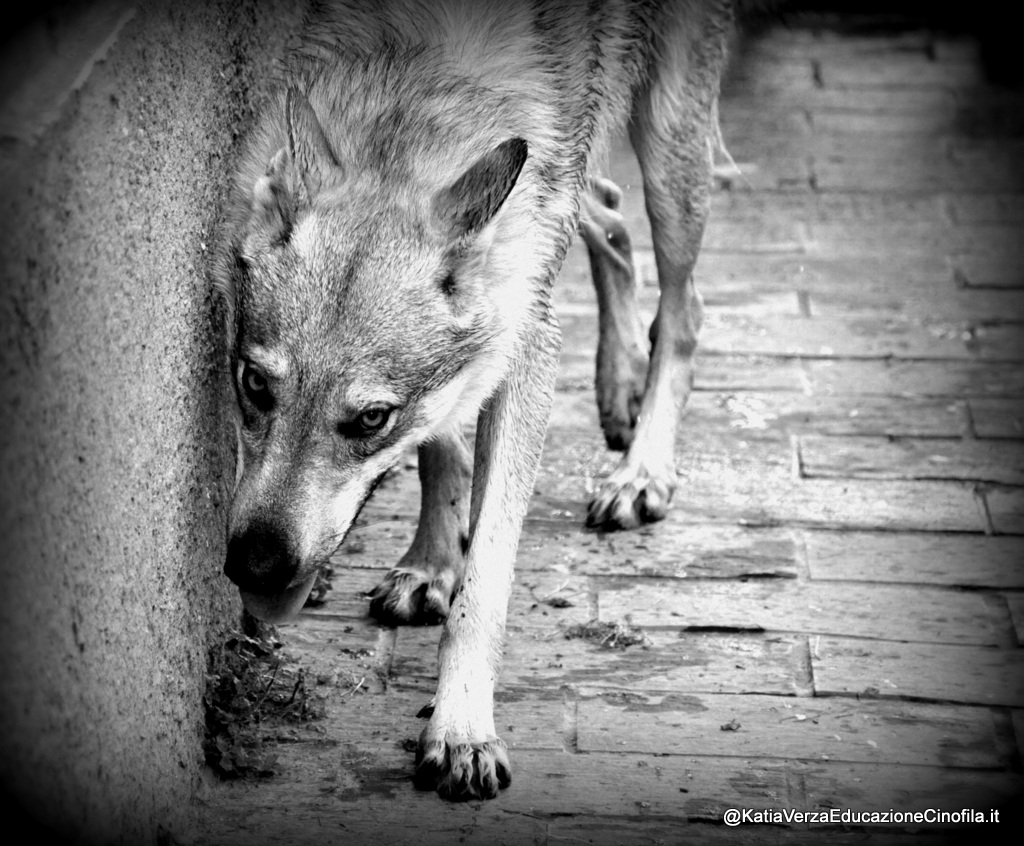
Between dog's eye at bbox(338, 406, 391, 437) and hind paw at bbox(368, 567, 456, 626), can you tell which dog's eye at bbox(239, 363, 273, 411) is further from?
hind paw at bbox(368, 567, 456, 626)

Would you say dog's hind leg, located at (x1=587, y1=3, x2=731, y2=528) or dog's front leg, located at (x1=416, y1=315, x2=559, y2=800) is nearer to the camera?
dog's front leg, located at (x1=416, y1=315, x2=559, y2=800)

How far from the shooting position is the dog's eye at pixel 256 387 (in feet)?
10.1

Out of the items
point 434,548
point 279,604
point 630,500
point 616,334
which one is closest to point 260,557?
point 279,604

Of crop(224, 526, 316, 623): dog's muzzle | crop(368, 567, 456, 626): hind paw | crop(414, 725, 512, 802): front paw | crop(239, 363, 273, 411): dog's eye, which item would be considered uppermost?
crop(239, 363, 273, 411): dog's eye

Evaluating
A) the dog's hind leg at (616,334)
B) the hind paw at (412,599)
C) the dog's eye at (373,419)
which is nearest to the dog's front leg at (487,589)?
the hind paw at (412,599)

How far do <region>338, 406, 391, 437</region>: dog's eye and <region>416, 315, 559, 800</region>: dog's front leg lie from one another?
1.73 feet

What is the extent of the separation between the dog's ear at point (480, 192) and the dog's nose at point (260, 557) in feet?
2.88

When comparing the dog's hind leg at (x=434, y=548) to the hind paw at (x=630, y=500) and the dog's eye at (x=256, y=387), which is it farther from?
the dog's eye at (x=256, y=387)

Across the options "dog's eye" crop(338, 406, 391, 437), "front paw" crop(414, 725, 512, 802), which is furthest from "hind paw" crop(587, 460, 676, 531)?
"dog's eye" crop(338, 406, 391, 437)

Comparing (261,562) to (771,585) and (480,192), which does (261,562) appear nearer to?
(480,192)

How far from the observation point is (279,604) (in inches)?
130

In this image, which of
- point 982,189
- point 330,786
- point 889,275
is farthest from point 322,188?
point 982,189

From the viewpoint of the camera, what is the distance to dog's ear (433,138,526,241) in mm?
3223

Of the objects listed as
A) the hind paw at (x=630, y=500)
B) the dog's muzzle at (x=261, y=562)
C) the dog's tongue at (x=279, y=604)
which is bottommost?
the hind paw at (x=630, y=500)
